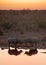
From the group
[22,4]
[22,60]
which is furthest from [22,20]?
[22,60]

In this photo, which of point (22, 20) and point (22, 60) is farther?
point (22, 60)

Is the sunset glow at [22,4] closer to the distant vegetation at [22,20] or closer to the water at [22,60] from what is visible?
the distant vegetation at [22,20]

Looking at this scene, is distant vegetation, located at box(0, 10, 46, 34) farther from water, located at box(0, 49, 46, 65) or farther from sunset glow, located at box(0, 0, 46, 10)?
water, located at box(0, 49, 46, 65)

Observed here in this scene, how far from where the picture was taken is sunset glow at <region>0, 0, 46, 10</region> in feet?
2.75

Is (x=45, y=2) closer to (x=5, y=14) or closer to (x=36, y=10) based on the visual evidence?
(x=36, y=10)

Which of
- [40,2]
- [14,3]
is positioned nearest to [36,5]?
[40,2]

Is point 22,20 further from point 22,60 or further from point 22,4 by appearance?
point 22,60

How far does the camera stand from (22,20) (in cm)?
77

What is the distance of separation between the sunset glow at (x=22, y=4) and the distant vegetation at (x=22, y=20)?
35 mm

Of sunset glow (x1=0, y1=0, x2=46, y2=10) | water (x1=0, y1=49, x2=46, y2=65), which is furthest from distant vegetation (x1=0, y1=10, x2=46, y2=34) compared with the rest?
water (x1=0, y1=49, x2=46, y2=65)

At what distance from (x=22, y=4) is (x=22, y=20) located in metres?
0.13

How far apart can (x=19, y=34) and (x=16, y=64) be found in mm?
593

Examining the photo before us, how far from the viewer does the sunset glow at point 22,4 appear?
0.84 meters

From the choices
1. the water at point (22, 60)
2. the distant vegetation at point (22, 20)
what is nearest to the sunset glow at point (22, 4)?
the distant vegetation at point (22, 20)
